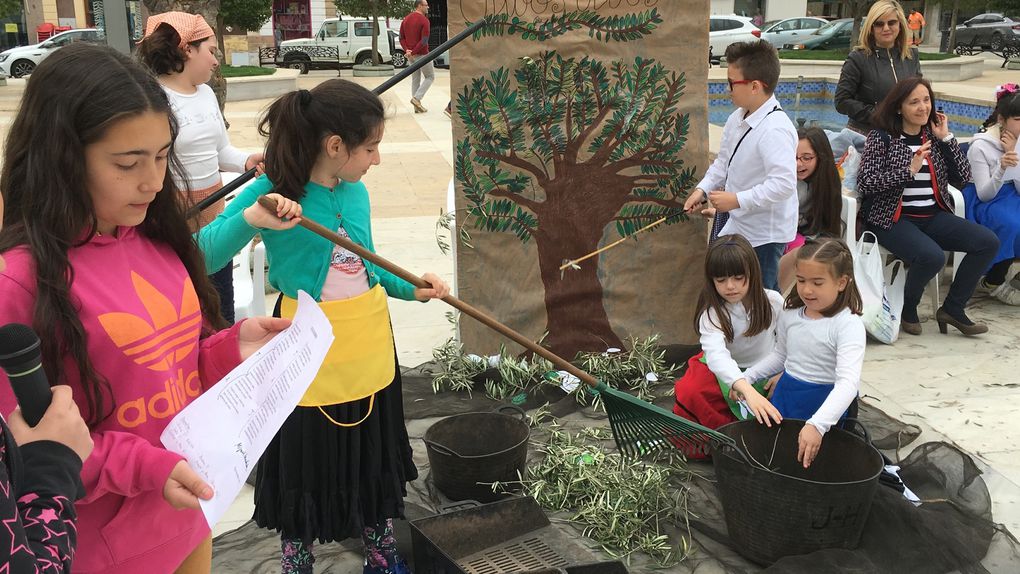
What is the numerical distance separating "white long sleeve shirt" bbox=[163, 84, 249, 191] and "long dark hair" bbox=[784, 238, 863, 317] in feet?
7.88

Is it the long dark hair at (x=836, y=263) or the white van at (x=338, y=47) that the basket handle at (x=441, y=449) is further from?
the white van at (x=338, y=47)

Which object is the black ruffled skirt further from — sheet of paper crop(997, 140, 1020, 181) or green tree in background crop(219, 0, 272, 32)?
green tree in background crop(219, 0, 272, 32)

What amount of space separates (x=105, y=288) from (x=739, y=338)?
→ 258 cm

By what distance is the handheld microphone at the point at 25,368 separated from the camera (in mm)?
1082

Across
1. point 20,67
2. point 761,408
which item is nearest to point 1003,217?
point 761,408

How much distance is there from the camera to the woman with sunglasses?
17.5 feet

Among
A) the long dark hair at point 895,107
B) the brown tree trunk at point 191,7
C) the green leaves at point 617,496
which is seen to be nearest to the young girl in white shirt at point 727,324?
the green leaves at point 617,496

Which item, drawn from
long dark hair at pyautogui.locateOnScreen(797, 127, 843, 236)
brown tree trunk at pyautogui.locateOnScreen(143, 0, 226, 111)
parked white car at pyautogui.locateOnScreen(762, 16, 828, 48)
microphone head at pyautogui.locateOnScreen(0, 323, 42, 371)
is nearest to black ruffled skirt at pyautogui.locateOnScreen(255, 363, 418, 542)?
microphone head at pyautogui.locateOnScreen(0, 323, 42, 371)

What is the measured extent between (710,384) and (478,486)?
1009mm

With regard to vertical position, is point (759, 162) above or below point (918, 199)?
above

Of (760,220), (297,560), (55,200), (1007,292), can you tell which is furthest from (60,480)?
(1007,292)

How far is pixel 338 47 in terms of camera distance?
24.3m

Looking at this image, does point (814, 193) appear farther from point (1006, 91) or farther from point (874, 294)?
point (1006, 91)

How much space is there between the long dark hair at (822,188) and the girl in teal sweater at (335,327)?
2.72 m
